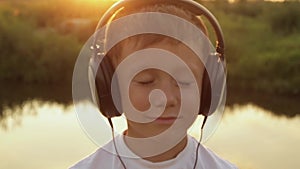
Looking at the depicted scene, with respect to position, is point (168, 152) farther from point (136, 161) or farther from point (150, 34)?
point (150, 34)

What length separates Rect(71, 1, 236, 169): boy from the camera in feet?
2.38

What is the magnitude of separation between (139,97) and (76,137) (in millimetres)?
6982

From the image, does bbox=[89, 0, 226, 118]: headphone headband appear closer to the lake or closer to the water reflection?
the lake

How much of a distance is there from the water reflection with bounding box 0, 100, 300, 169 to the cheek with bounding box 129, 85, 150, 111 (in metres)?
5.54

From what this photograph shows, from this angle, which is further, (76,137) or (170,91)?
(76,137)

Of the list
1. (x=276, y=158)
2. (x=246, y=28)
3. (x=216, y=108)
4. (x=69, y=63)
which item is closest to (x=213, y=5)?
(x=246, y=28)

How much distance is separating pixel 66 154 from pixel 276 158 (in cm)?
250

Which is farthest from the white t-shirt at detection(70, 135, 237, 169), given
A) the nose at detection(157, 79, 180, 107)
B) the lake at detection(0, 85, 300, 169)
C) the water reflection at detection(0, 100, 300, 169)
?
the water reflection at detection(0, 100, 300, 169)

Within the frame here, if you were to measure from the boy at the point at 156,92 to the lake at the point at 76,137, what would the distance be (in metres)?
5.18

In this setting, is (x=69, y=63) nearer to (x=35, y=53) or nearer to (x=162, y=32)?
(x=35, y=53)

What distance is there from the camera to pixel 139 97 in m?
0.73

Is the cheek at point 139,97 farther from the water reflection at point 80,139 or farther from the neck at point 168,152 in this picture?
the water reflection at point 80,139

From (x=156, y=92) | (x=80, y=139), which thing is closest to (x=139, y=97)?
(x=156, y=92)

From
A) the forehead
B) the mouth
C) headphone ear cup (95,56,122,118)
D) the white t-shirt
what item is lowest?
the white t-shirt
